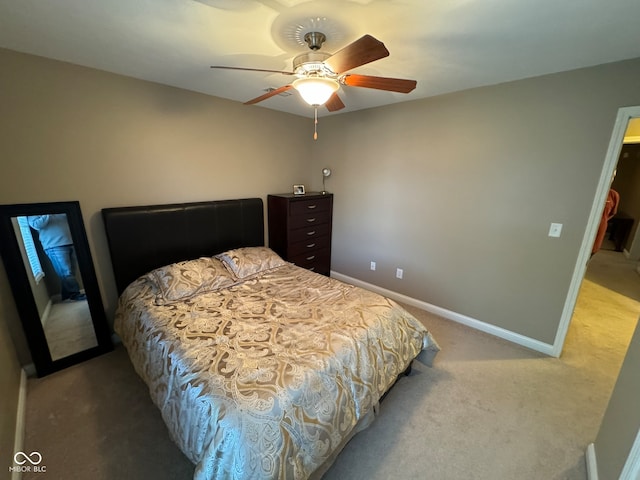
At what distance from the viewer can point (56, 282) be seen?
2059 millimetres

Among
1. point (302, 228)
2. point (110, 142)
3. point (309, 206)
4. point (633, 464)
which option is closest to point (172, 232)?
point (110, 142)

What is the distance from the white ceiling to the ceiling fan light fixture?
0.92ft

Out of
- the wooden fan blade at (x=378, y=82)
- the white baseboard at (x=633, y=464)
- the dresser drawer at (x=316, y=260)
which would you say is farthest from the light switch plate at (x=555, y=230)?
the dresser drawer at (x=316, y=260)

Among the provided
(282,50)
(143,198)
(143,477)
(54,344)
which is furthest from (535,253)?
(54,344)

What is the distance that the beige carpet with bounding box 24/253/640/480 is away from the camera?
56.6 inches

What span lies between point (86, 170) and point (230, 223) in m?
1.26

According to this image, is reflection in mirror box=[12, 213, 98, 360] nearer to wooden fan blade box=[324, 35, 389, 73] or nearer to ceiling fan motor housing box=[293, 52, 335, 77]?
ceiling fan motor housing box=[293, 52, 335, 77]

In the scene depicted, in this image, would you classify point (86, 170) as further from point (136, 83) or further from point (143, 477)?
point (143, 477)

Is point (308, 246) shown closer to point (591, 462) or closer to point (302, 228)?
point (302, 228)

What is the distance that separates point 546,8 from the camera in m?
1.25

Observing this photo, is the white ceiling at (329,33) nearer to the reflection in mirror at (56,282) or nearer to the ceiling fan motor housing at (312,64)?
the ceiling fan motor housing at (312,64)

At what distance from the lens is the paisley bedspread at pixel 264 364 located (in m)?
1.09

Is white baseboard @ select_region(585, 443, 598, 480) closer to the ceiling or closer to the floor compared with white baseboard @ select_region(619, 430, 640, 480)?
closer to the floor

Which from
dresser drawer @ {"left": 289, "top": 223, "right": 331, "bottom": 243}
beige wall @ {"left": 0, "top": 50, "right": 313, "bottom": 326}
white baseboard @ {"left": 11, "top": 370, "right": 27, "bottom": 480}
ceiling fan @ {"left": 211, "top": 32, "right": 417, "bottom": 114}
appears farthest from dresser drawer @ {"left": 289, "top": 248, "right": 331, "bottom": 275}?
white baseboard @ {"left": 11, "top": 370, "right": 27, "bottom": 480}
